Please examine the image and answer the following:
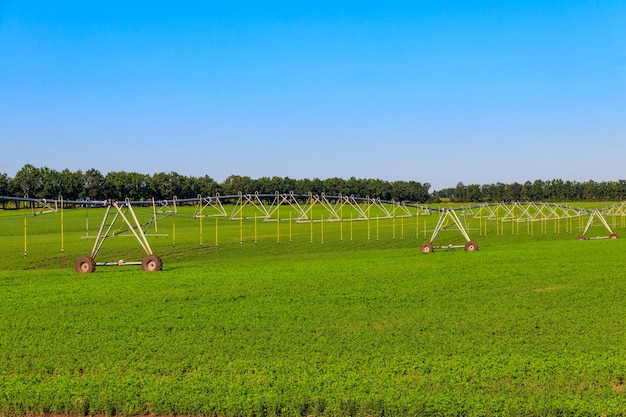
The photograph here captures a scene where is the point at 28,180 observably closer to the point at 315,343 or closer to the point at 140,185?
the point at 140,185

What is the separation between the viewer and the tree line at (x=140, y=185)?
13275cm

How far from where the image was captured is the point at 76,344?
1287 cm

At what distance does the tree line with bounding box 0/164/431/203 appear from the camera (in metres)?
133

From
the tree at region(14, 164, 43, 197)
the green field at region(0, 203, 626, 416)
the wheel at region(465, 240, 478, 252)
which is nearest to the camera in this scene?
the green field at region(0, 203, 626, 416)

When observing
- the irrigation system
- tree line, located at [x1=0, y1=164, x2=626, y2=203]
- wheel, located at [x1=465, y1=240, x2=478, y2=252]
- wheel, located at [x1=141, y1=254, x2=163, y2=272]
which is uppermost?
tree line, located at [x1=0, y1=164, x2=626, y2=203]

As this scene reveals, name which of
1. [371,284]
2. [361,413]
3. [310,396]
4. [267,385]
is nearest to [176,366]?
[267,385]

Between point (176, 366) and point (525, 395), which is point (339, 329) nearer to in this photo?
point (176, 366)

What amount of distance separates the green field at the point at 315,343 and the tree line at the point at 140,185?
86.9m

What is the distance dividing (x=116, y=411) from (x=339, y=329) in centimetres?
626

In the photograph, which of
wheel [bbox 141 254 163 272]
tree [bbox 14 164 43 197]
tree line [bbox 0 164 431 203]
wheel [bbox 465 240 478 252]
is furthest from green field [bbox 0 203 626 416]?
tree [bbox 14 164 43 197]

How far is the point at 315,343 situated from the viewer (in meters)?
12.9

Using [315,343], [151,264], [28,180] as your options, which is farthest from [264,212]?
[28,180]

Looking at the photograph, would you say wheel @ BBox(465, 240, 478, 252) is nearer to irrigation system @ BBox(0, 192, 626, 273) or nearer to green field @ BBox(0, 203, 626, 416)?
irrigation system @ BBox(0, 192, 626, 273)

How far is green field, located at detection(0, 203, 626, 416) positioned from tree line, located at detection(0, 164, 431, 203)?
86946 mm
